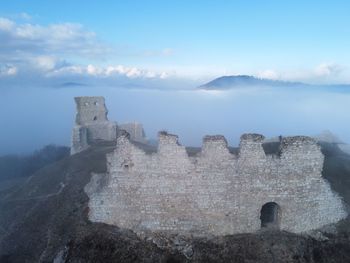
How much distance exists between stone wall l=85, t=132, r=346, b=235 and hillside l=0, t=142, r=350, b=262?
2.11 ft

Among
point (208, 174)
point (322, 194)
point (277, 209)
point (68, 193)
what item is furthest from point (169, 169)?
point (68, 193)

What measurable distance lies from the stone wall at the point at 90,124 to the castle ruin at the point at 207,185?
1768cm

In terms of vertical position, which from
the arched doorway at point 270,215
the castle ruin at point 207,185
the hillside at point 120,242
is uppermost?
the castle ruin at point 207,185

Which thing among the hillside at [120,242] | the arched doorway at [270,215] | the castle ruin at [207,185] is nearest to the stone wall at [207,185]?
the castle ruin at [207,185]

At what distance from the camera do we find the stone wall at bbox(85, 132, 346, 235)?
55.0 ft

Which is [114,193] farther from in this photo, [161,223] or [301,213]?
[301,213]

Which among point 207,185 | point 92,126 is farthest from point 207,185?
point 92,126

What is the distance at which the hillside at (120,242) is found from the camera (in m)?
15.9

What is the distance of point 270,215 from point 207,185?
3.66 metres

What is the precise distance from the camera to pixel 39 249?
20.0m

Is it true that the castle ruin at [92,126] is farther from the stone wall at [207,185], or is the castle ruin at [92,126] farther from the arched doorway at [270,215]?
the arched doorway at [270,215]

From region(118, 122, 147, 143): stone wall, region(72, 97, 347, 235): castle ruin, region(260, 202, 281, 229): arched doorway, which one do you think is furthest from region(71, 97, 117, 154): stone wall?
region(260, 202, 281, 229): arched doorway

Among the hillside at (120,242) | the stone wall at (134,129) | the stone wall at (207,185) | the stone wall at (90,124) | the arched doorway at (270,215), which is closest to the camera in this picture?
the hillside at (120,242)

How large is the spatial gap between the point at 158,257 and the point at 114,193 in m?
3.38
